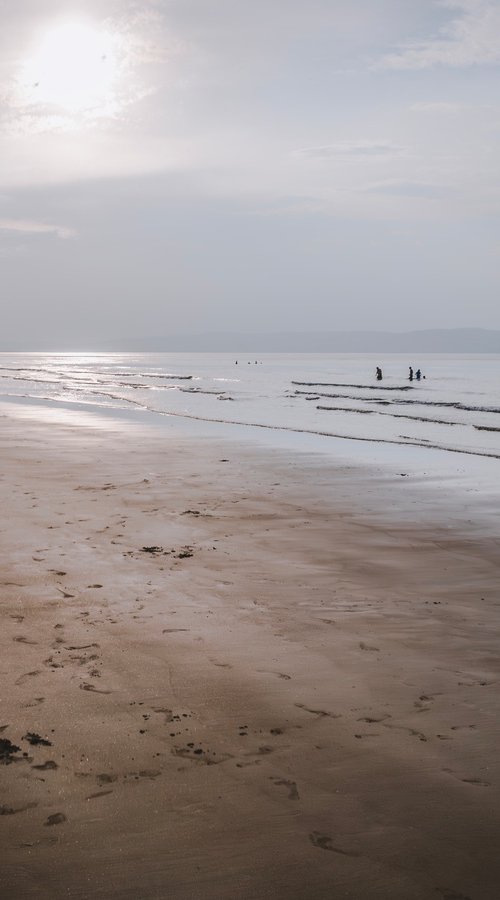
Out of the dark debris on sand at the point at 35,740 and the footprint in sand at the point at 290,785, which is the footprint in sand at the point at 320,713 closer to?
the footprint in sand at the point at 290,785

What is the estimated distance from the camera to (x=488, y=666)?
5727 mm

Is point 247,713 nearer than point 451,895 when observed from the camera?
No

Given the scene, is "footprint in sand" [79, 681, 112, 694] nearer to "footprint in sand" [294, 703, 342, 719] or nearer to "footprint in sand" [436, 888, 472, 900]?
"footprint in sand" [294, 703, 342, 719]

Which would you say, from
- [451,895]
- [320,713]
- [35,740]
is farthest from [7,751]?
[451,895]

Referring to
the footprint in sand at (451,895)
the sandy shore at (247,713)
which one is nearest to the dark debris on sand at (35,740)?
the sandy shore at (247,713)

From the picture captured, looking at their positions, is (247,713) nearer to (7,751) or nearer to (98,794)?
(98,794)

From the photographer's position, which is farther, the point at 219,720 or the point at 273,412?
the point at 273,412

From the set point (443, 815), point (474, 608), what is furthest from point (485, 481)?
point (443, 815)

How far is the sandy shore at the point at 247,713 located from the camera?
3398mm

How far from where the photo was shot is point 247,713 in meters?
4.86

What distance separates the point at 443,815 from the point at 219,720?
1574mm

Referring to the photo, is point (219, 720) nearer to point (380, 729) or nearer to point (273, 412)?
point (380, 729)

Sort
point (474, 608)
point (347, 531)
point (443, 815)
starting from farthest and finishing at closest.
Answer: point (347, 531), point (474, 608), point (443, 815)

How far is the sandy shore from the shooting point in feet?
11.1
